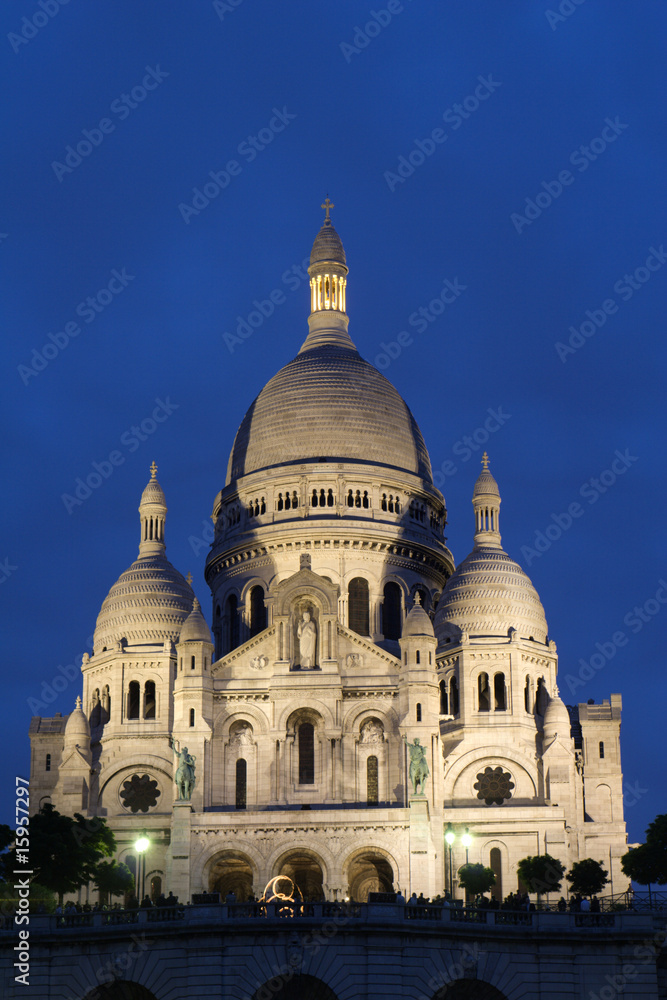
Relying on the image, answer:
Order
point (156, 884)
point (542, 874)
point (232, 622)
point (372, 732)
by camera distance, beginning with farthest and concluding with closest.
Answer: point (232, 622)
point (156, 884)
point (372, 732)
point (542, 874)

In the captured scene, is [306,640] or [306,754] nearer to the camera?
[306,754]

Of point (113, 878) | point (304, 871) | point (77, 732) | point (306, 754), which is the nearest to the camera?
point (113, 878)

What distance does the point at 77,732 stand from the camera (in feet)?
353

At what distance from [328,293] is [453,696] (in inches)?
1245

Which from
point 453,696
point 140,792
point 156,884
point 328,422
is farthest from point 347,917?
point 328,422

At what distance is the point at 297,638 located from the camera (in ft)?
337

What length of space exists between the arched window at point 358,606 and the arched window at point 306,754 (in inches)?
454

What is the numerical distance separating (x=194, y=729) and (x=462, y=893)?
15.8 m

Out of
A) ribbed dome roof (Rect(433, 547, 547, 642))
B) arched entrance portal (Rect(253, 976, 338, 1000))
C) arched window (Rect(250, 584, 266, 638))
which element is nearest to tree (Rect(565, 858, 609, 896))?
ribbed dome roof (Rect(433, 547, 547, 642))

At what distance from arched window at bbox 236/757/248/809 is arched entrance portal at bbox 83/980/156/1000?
3095 centimetres

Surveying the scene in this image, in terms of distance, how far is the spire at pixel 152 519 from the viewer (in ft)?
382

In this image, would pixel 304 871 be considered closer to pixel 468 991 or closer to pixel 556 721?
pixel 556 721

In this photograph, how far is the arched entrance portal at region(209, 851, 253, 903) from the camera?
96875 millimetres

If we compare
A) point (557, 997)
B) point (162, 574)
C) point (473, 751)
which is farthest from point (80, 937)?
point (162, 574)
